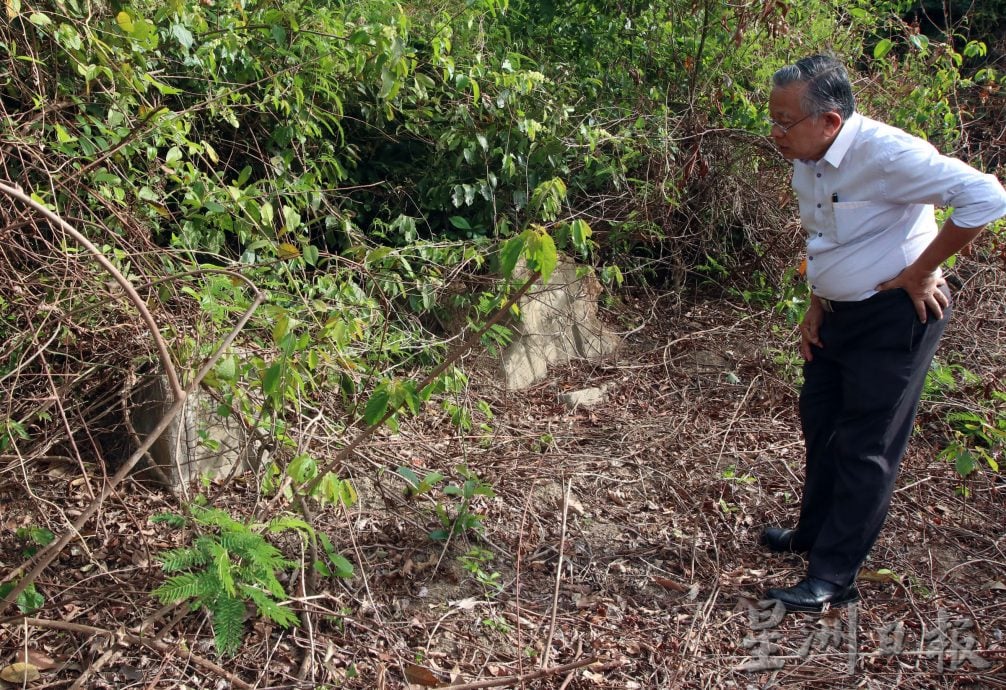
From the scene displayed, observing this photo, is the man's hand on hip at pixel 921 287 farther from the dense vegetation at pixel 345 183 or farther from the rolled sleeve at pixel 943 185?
the dense vegetation at pixel 345 183

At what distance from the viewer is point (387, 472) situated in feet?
11.5

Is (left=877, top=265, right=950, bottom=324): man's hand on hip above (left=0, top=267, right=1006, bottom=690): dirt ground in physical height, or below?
above

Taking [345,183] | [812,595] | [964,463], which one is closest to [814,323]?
[812,595]

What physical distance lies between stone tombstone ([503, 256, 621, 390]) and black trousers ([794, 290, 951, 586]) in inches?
85.2

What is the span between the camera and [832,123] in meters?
2.68

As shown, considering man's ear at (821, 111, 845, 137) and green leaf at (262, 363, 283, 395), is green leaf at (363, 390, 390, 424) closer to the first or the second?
green leaf at (262, 363, 283, 395)

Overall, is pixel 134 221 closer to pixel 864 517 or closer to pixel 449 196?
pixel 449 196

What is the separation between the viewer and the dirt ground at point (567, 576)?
8.50ft

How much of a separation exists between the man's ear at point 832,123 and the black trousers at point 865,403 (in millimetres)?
551

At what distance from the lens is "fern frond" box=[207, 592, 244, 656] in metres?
2.02

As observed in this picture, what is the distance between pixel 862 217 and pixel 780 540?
4.48 feet

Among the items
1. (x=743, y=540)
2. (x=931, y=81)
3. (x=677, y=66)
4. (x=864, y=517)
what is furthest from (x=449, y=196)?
(x=931, y=81)

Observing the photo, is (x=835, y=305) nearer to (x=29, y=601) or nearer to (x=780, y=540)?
(x=780, y=540)

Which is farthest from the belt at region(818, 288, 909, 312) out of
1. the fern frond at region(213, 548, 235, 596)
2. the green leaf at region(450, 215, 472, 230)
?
the green leaf at region(450, 215, 472, 230)
